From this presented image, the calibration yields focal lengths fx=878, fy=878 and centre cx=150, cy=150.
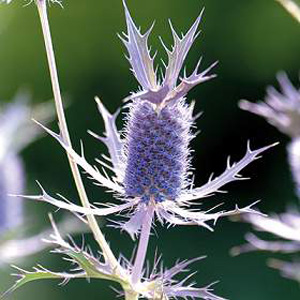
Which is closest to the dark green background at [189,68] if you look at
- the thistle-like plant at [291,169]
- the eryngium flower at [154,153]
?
the thistle-like plant at [291,169]

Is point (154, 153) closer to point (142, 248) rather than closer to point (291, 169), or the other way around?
point (142, 248)

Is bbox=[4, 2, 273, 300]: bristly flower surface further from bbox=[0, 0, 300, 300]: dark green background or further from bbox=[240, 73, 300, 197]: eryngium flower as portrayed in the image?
bbox=[0, 0, 300, 300]: dark green background

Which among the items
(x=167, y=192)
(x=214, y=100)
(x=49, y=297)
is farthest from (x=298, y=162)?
(x=214, y=100)

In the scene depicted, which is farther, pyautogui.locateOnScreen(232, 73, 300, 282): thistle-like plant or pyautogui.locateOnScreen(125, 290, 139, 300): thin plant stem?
pyautogui.locateOnScreen(232, 73, 300, 282): thistle-like plant

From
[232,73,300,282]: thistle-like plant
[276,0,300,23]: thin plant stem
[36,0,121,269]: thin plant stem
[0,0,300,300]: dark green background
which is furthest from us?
[0,0,300,300]: dark green background

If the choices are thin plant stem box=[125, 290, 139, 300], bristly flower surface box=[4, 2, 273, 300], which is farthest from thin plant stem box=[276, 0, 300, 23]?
thin plant stem box=[125, 290, 139, 300]

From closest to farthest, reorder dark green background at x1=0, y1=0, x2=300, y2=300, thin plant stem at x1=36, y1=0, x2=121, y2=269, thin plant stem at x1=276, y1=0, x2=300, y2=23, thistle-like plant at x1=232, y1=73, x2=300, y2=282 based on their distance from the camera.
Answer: thin plant stem at x1=36, y1=0, x2=121, y2=269 < thin plant stem at x1=276, y1=0, x2=300, y2=23 < thistle-like plant at x1=232, y1=73, x2=300, y2=282 < dark green background at x1=0, y1=0, x2=300, y2=300
